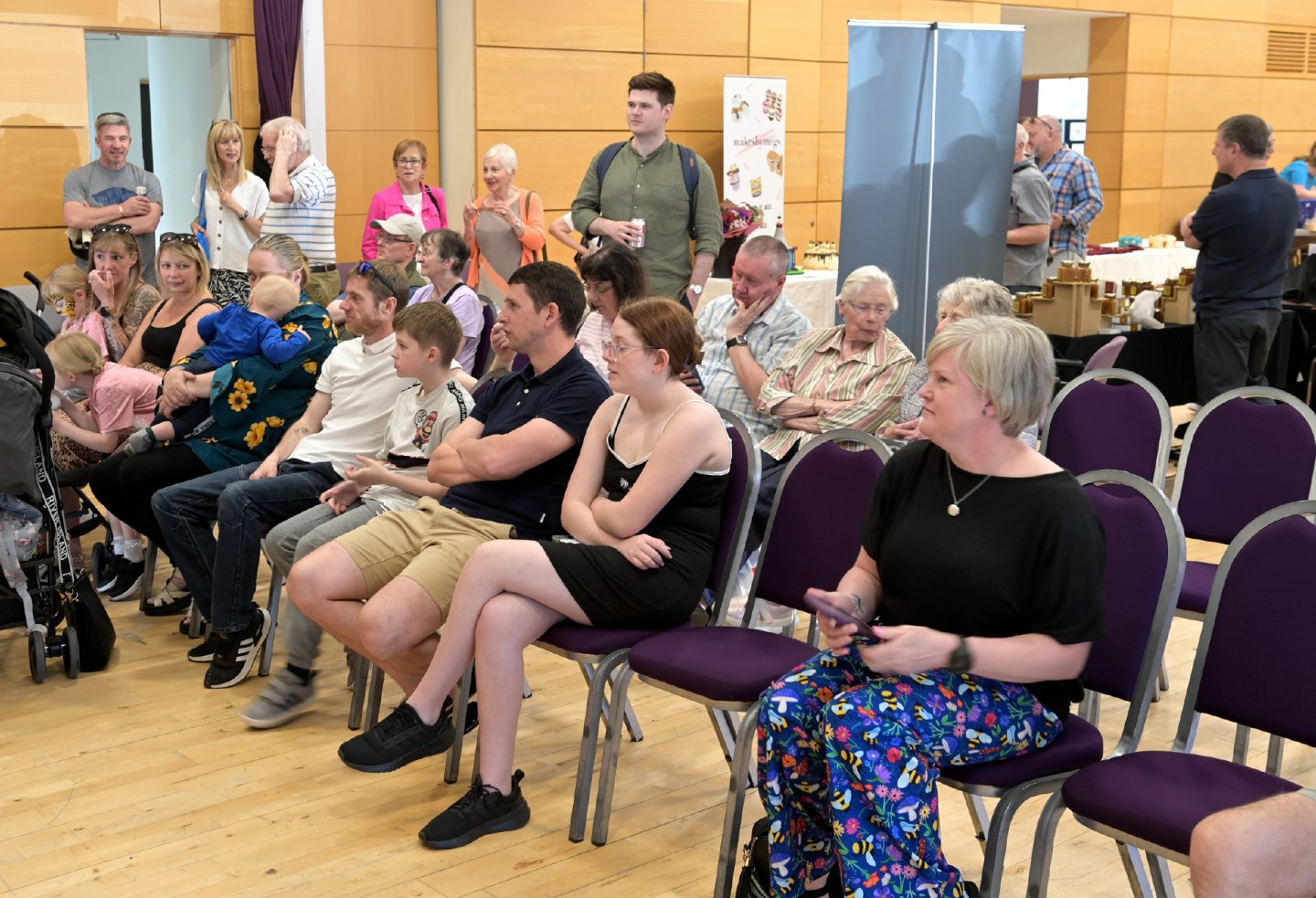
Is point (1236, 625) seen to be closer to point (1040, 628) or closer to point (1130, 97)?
point (1040, 628)

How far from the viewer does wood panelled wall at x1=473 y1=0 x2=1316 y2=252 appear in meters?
8.65

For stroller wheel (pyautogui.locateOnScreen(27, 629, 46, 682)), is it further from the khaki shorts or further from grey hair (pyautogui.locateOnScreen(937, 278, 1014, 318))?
grey hair (pyautogui.locateOnScreen(937, 278, 1014, 318))

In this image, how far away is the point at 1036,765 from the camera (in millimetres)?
2281

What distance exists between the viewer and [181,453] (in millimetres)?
4266

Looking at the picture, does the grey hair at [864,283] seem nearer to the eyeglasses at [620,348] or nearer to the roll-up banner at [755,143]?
the eyeglasses at [620,348]

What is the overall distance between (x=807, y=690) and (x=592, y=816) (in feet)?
2.97

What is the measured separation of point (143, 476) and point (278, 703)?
102cm

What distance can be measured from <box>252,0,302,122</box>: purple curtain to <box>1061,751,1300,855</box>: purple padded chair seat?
22.0 feet

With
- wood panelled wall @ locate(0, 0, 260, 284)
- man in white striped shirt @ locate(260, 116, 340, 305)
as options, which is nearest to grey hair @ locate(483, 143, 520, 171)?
man in white striped shirt @ locate(260, 116, 340, 305)

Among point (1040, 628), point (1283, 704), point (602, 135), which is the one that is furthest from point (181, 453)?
point (602, 135)

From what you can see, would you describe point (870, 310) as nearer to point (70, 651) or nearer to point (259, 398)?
point (259, 398)

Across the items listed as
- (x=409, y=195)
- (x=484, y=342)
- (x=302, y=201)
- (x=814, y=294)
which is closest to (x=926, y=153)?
(x=814, y=294)

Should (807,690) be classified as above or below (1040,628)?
below

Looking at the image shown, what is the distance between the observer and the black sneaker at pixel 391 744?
9.94ft
